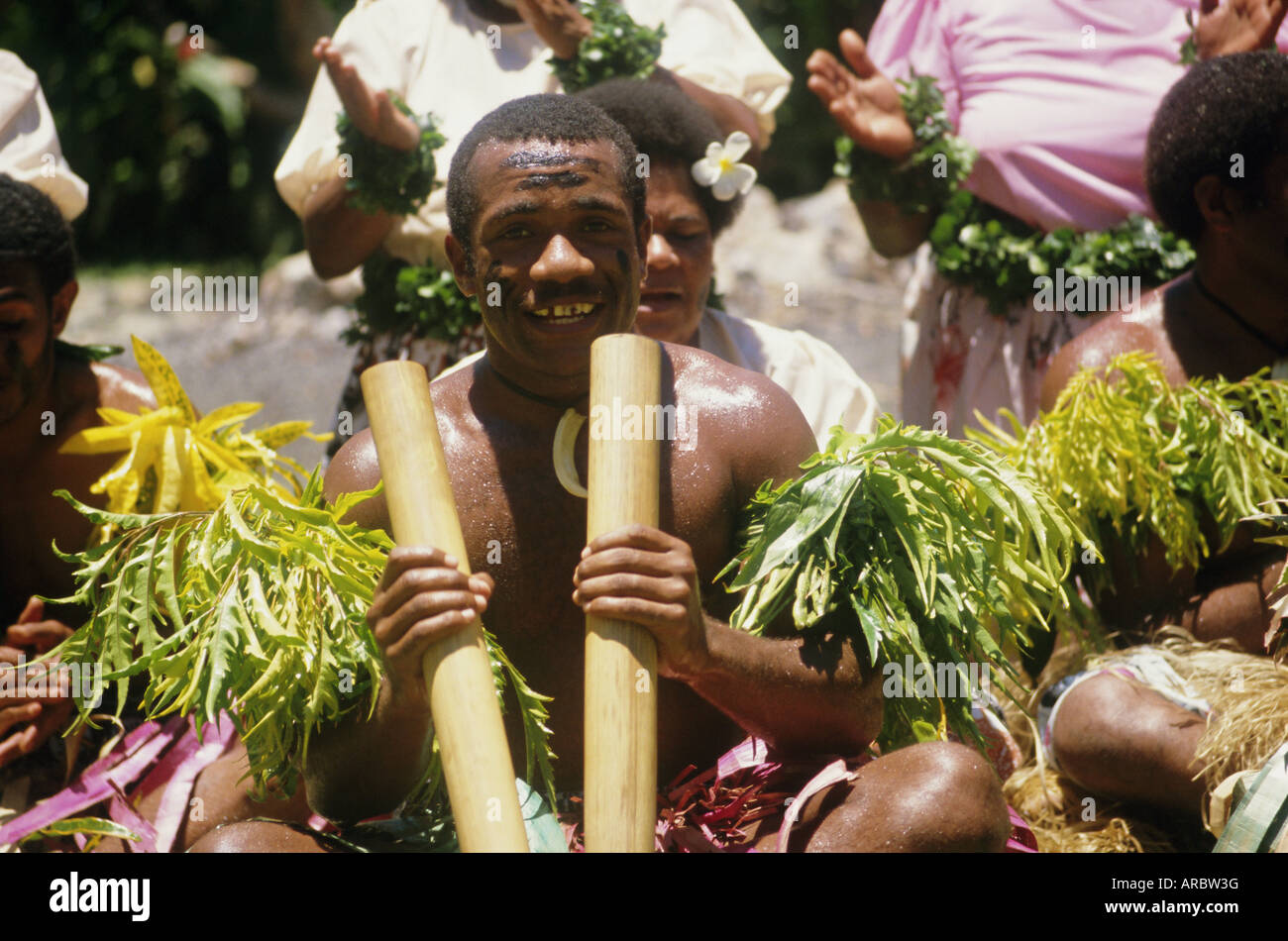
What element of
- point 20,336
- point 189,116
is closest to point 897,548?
point 20,336

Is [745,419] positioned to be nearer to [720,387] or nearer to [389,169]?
[720,387]

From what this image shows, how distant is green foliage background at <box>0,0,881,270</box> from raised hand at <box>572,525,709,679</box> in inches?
340

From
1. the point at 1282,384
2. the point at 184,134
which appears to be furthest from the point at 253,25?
the point at 1282,384

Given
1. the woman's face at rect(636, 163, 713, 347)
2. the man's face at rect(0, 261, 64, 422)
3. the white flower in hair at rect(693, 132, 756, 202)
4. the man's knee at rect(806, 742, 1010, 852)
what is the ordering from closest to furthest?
the man's knee at rect(806, 742, 1010, 852)
the man's face at rect(0, 261, 64, 422)
the woman's face at rect(636, 163, 713, 347)
the white flower in hair at rect(693, 132, 756, 202)

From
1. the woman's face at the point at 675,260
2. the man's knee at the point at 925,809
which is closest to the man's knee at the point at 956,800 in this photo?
the man's knee at the point at 925,809

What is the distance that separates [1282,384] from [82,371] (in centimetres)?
257

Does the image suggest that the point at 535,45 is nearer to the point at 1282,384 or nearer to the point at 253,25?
the point at 1282,384

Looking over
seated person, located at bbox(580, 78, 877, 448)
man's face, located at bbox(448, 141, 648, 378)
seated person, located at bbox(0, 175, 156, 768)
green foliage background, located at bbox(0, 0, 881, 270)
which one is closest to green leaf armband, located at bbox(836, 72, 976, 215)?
seated person, located at bbox(580, 78, 877, 448)

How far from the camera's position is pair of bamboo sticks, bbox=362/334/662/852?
2252 mm

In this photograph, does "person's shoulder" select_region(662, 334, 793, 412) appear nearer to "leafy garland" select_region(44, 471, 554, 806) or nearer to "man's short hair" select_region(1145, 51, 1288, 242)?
"leafy garland" select_region(44, 471, 554, 806)

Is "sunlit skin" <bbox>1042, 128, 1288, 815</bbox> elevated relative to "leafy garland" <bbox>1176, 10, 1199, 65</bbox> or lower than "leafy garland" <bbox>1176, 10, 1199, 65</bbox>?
lower

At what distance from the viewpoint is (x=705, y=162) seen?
387 cm

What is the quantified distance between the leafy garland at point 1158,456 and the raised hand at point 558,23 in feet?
4.95

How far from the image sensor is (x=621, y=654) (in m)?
2.31
